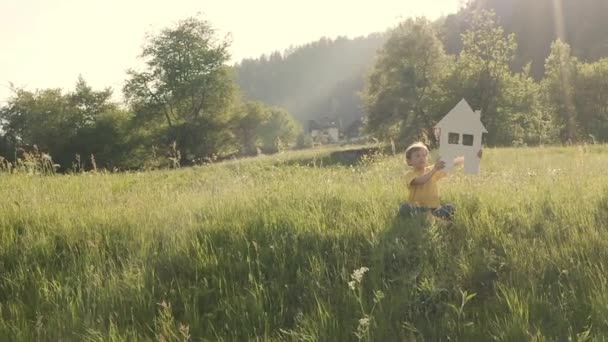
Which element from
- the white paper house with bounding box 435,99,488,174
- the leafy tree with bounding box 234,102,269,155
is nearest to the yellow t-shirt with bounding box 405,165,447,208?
the white paper house with bounding box 435,99,488,174

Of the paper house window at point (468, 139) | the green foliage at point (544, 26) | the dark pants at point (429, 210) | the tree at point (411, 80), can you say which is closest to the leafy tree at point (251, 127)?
the tree at point (411, 80)

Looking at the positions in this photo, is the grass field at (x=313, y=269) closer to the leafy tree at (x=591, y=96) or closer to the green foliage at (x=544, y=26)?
the leafy tree at (x=591, y=96)

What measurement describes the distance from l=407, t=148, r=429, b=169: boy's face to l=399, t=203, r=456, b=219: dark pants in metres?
0.83

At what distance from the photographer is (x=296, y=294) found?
3.68 metres

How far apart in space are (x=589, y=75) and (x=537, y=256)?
57.7 m

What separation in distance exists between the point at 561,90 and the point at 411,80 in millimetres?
19178

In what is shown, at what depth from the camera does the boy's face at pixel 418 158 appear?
5750mm

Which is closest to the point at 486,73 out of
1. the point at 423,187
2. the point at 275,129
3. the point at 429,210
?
the point at 423,187

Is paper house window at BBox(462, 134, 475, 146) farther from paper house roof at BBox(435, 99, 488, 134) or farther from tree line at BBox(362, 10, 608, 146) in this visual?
tree line at BBox(362, 10, 608, 146)

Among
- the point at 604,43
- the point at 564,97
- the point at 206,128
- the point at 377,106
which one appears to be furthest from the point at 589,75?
the point at 604,43

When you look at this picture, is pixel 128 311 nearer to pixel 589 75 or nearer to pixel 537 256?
pixel 537 256

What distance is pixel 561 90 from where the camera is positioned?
52.1 metres

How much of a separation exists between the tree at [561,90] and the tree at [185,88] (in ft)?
112

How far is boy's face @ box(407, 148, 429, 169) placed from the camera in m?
5.75
